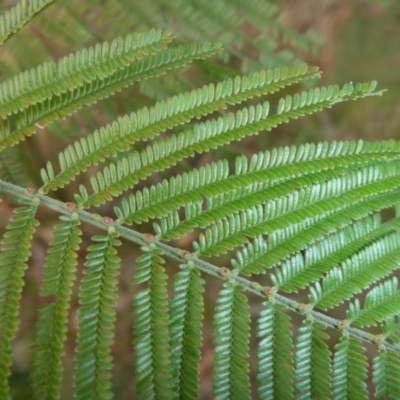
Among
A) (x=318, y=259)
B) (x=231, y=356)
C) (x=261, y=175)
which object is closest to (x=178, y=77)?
(x=261, y=175)

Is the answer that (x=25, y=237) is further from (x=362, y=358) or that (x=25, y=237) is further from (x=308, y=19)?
(x=308, y=19)

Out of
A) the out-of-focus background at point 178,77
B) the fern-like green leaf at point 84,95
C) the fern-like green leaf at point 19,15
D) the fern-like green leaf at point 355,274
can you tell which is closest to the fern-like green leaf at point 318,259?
the fern-like green leaf at point 355,274

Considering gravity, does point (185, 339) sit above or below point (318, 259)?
below

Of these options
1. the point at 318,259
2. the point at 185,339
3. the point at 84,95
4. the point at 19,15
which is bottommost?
the point at 185,339

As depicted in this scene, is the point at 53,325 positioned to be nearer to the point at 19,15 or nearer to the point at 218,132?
the point at 218,132

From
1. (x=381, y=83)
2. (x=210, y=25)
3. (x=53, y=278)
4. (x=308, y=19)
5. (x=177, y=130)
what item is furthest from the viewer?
(x=308, y=19)

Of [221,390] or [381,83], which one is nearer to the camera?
[221,390]

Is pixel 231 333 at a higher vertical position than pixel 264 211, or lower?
lower

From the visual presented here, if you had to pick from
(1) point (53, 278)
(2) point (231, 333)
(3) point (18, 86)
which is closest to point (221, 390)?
(2) point (231, 333)
